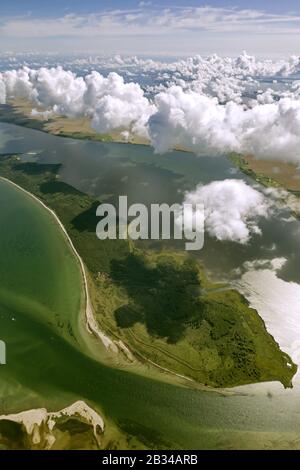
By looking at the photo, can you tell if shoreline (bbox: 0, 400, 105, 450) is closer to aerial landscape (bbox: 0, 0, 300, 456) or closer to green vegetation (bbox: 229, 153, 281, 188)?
aerial landscape (bbox: 0, 0, 300, 456)

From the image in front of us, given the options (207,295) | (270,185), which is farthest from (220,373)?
(270,185)

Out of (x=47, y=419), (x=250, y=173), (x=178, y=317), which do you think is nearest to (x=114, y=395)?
(x=47, y=419)

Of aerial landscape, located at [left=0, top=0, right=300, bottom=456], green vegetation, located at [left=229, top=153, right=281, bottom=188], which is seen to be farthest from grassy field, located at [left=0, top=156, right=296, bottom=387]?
green vegetation, located at [left=229, top=153, right=281, bottom=188]

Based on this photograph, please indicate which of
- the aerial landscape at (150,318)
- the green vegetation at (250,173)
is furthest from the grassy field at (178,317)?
the green vegetation at (250,173)

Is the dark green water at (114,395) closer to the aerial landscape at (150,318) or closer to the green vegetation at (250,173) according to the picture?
the aerial landscape at (150,318)

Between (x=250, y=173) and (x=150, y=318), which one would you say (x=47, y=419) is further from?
(x=250, y=173)
